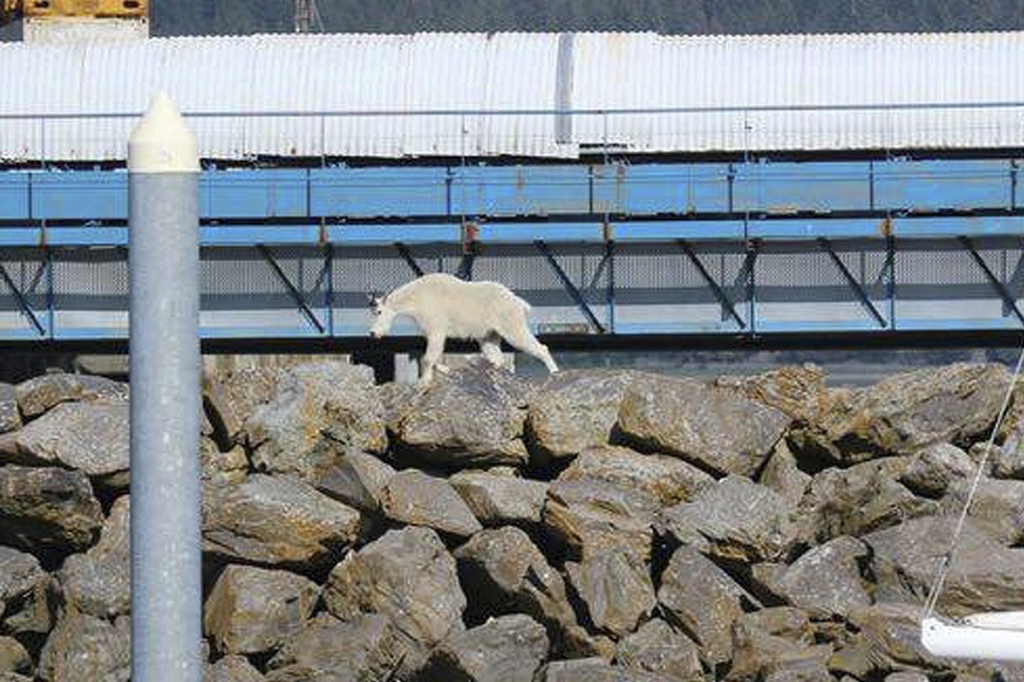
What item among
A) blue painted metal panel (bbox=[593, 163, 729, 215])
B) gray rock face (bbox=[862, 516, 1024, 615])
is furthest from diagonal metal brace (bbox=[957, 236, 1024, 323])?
gray rock face (bbox=[862, 516, 1024, 615])

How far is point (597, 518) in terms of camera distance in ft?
89.9

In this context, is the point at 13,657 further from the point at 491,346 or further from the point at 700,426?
the point at 491,346

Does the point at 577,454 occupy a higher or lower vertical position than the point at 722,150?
lower

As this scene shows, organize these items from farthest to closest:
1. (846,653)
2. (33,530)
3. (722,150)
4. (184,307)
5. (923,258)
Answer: (722,150) < (923,258) < (33,530) < (846,653) < (184,307)

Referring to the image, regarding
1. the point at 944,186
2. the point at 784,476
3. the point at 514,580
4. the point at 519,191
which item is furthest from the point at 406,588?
the point at 944,186

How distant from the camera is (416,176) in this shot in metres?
39.1

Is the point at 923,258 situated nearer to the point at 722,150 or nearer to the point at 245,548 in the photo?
the point at 722,150

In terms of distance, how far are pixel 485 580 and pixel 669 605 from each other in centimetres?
178

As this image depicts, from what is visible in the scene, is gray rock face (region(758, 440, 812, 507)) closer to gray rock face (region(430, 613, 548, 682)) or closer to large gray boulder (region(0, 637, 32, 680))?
gray rock face (region(430, 613, 548, 682))

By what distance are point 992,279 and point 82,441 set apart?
47.0 ft

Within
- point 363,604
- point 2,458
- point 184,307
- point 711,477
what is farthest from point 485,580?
point 184,307

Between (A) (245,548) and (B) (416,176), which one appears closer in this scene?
(A) (245,548)

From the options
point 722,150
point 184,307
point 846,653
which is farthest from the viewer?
point 722,150

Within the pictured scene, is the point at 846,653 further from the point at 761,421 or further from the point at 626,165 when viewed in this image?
the point at 626,165
